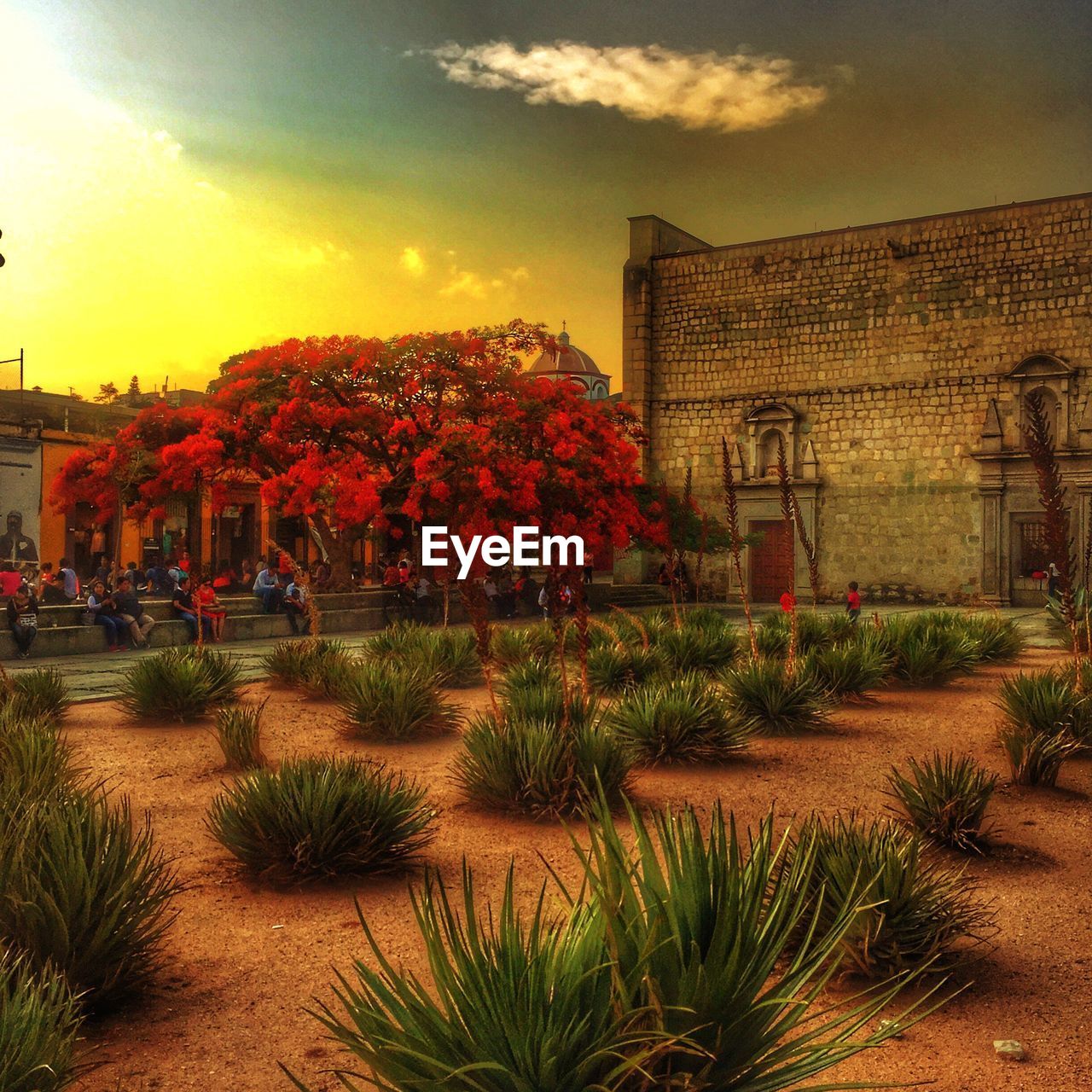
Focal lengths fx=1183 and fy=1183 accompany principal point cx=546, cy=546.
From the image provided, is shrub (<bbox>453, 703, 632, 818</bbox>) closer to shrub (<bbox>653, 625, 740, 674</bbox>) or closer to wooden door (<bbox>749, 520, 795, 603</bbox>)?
shrub (<bbox>653, 625, 740, 674</bbox>)

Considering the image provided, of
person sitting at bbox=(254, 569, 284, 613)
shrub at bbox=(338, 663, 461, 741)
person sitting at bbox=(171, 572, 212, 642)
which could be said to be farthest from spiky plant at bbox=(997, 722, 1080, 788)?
person sitting at bbox=(254, 569, 284, 613)

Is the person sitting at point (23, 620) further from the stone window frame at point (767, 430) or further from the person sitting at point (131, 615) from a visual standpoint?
the stone window frame at point (767, 430)

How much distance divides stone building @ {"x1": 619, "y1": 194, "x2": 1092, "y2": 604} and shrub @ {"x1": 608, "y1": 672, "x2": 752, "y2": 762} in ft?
71.5

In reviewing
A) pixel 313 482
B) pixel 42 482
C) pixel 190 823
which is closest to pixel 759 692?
pixel 190 823

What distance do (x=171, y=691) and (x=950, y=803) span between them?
6.38 m

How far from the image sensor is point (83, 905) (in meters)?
4.05

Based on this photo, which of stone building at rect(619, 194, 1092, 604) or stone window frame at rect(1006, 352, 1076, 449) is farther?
stone building at rect(619, 194, 1092, 604)

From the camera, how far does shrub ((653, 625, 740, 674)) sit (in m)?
12.3

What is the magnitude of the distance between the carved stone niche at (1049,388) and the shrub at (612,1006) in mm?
28077

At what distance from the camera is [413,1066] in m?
2.66

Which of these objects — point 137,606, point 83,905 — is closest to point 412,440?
point 137,606

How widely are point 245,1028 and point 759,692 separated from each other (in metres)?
6.28

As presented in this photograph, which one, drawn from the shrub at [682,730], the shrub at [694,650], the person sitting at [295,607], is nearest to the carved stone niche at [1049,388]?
the person sitting at [295,607]

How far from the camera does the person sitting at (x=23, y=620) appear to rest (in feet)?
48.4
